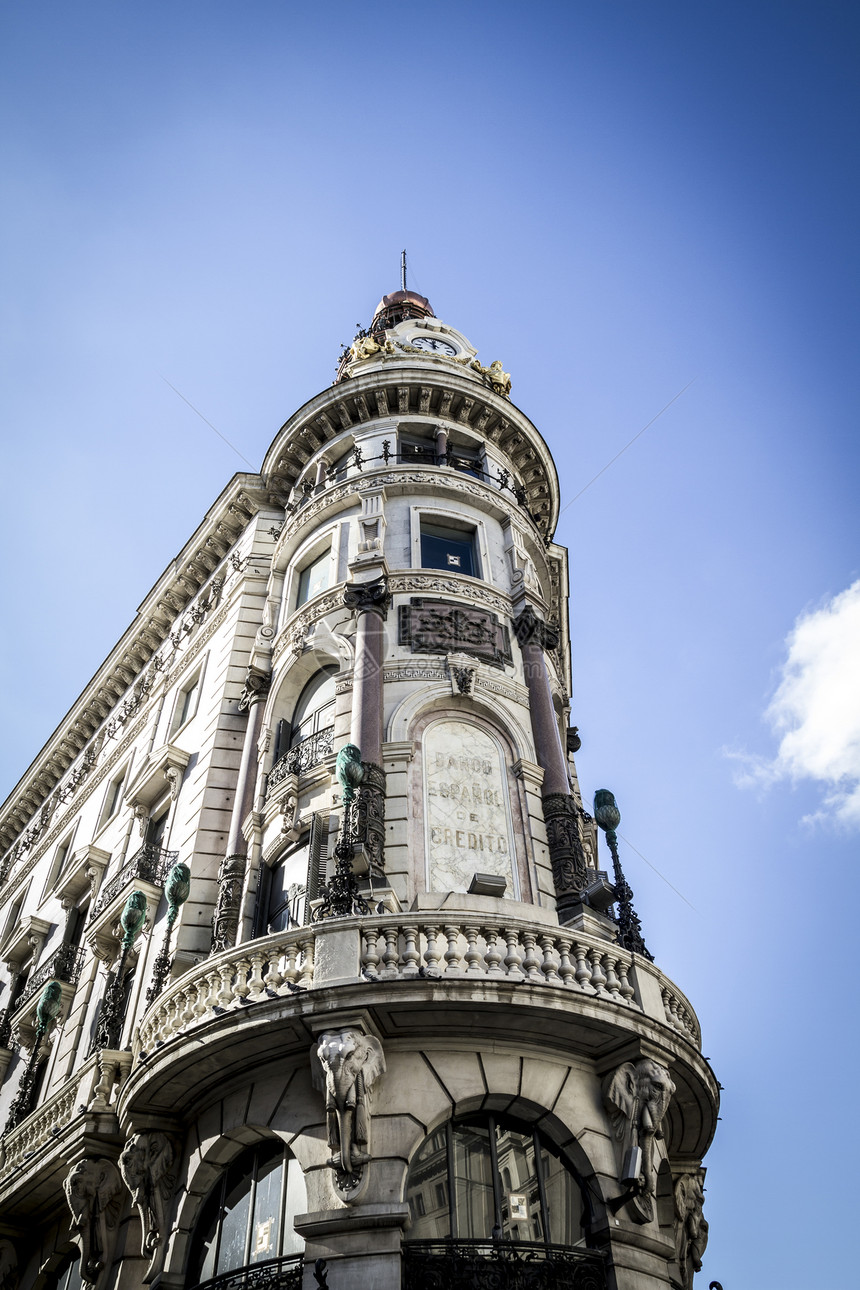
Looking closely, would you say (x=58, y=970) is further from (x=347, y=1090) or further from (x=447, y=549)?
(x=347, y=1090)

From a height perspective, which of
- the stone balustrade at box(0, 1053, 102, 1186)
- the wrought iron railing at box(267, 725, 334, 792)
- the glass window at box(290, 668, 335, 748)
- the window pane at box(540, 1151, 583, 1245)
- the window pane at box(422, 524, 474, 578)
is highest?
the window pane at box(422, 524, 474, 578)

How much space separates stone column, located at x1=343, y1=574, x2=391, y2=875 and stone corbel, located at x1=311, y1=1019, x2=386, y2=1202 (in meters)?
3.75

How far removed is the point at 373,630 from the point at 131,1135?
35.4 ft

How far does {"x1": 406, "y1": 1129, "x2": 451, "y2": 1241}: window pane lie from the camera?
42.3 ft

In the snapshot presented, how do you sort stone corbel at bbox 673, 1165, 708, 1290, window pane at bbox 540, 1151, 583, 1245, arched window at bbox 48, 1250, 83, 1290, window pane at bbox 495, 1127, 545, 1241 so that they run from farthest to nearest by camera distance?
1. arched window at bbox 48, 1250, 83, 1290
2. stone corbel at bbox 673, 1165, 708, 1290
3. window pane at bbox 540, 1151, 583, 1245
4. window pane at bbox 495, 1127, 545, 1241

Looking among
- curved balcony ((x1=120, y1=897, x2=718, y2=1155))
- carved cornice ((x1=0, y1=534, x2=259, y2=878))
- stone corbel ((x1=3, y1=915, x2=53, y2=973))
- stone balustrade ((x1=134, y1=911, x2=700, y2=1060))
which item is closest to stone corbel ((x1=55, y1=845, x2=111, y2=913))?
stone corbel ((x1=3, y1=915, x2=53, y2=973))

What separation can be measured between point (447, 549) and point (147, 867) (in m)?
10.9

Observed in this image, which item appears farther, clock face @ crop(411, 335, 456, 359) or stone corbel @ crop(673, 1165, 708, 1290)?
clock face @ crop(411, 335, 456, 359)

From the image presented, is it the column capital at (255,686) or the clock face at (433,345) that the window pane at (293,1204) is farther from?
the clock face at (433,345)

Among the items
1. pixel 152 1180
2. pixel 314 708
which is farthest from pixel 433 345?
pixel 152 1180

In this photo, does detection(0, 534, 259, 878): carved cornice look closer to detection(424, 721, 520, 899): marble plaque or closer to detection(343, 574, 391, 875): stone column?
detection(343, 574, 391, 875): stone column

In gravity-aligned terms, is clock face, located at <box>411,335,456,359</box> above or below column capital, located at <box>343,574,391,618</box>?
above

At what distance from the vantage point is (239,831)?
20.6 m

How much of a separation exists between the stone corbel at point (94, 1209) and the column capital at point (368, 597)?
11991 millimetres
